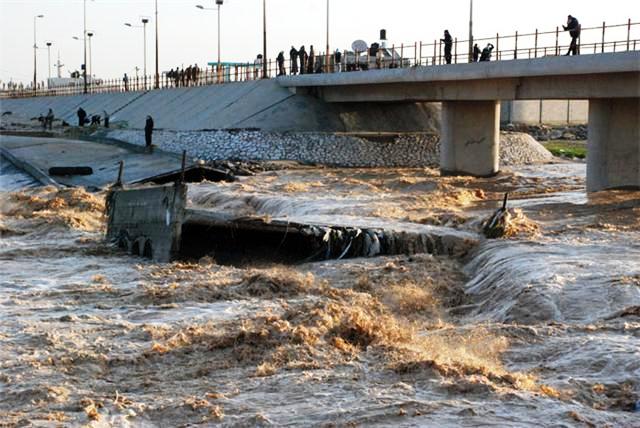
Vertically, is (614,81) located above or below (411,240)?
above

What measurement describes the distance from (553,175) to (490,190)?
24.3ft

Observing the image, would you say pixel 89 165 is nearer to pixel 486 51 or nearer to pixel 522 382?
pixel 486 51

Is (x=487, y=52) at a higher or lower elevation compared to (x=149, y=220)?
higher

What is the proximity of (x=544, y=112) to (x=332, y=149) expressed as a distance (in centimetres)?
2911

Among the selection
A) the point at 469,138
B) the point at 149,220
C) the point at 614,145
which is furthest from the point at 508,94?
the point at 149,220

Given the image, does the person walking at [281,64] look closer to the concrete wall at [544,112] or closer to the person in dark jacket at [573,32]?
the concrete wall at [544,112]

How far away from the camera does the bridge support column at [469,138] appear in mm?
39375

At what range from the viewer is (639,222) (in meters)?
23.0

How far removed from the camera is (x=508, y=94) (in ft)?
115

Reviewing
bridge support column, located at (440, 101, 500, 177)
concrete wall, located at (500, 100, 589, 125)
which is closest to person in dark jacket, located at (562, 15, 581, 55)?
bridge support column, located at (440, 101, 500, 177)

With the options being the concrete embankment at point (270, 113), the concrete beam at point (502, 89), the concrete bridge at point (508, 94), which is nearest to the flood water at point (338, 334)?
the concrete bridge at point (508, 94)

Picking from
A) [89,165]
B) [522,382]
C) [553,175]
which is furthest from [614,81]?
[89,165]

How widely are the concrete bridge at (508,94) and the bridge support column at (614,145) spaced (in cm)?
3

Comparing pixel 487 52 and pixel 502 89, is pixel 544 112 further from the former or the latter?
pixel 502 89
